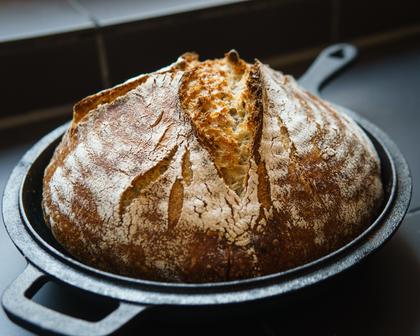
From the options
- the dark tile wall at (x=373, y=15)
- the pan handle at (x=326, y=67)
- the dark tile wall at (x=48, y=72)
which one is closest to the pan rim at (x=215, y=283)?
the pan handle at (x=326, y=67)

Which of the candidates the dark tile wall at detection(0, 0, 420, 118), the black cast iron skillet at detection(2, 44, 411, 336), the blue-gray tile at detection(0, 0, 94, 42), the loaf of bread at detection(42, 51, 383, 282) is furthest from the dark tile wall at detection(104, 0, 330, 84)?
the black cast iron skillet at detection(2, 44, 411, 336)

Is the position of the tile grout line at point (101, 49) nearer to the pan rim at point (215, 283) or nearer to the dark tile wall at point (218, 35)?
the dark tile wall at point (218, 35)

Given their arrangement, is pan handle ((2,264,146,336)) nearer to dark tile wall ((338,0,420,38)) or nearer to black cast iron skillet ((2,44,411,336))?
black cast iron skillet ((2,44,411,336))

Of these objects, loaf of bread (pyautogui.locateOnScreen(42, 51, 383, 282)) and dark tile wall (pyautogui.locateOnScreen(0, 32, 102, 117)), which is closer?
loaf of bread (pyautogui.locateOnScreen(42, 51, 383, 282))

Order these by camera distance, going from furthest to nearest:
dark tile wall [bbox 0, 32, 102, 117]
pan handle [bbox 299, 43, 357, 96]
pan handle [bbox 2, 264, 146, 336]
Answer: dark tile wall [bbox 0, 32, 102, 117]
pan handle [bbox 299, 43, 357, 96]
pan handle [bbox 2, 264, 146, 336]

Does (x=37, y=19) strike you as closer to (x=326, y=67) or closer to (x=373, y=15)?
(x=326, y=67)
